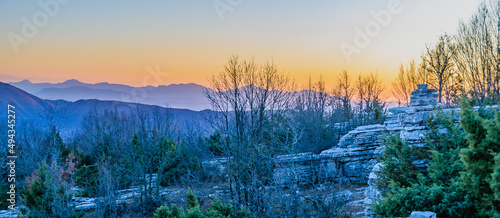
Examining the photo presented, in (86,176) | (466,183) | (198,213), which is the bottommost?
(86,176)

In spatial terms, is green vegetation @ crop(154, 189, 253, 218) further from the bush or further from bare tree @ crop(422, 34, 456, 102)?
bare tree @ crop(422, 34, 456, 102)

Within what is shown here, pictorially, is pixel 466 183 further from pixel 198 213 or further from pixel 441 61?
pixel 441 61

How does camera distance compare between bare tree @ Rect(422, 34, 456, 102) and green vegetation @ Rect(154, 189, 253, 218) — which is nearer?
green vegetation @ Rect(154, 189, 253, 218)

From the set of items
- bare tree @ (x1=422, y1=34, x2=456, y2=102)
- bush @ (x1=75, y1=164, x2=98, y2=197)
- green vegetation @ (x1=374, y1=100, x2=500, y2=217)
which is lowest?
bush @ (x1=75, y1=164, x2=98, y2=197)

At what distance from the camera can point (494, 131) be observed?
5066 millimetres

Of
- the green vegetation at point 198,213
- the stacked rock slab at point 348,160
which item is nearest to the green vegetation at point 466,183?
the green vegetation at point 198,213

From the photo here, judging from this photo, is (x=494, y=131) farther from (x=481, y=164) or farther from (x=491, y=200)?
(x=491, y=200)

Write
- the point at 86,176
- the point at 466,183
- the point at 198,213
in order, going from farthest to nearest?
the point at 86,176 < the point at 198,213 < the point at 466,183

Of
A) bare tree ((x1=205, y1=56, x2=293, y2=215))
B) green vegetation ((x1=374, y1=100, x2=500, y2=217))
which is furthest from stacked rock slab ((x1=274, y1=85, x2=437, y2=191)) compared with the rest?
green vegetation ((x1=374, y1=100, x2=500, y2=217))

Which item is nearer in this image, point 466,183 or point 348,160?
point 466,183

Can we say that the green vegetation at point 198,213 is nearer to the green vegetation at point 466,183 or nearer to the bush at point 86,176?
the green vegetation at point 466,183

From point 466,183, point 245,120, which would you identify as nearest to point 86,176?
point 245,120

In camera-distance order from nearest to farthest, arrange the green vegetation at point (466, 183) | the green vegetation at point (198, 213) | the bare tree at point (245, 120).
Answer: the green vegetation at point (466, 183) < the green vegetation at point (198, 213) < the bare tree at point (245, 120)

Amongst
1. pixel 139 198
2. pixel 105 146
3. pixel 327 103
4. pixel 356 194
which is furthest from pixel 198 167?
pixel 327 103
